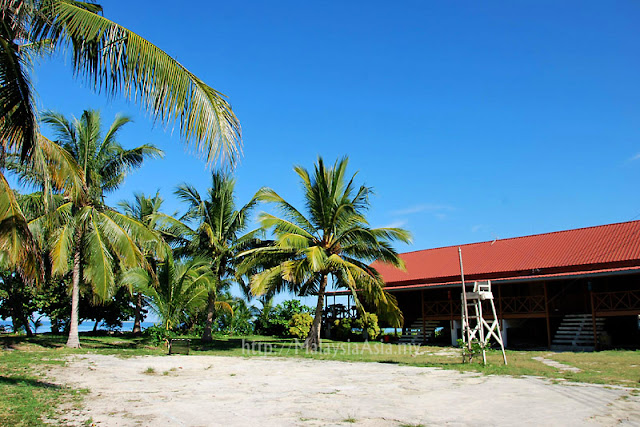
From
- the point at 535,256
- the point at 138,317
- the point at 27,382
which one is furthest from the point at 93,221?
the point at 535,256

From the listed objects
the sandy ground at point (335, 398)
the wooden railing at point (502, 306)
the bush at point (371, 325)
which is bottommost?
the sandy ground at point (335, 398)

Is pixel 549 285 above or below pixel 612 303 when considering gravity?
above

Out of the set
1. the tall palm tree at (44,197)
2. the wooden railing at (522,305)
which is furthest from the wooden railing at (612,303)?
the tall palm tree at (44,197)

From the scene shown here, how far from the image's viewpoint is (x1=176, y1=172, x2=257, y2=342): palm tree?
63.7 ft

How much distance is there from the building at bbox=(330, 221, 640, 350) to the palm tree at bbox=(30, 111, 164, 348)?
379 inches

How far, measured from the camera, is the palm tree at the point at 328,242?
16.0 metres

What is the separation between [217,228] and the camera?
1955 cm

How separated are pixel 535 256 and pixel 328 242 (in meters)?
8.63

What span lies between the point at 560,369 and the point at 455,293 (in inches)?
406

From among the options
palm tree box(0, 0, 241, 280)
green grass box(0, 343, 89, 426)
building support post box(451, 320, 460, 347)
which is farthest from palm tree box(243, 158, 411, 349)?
palm tree box(0, 0, 241, 280)

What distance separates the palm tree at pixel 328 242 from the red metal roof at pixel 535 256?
4.81m

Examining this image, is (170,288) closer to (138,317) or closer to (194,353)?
(194,353)

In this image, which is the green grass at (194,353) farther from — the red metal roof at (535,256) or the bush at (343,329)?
the bush at (343,329)

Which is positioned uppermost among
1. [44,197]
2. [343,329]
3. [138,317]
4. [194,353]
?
[44,197]
